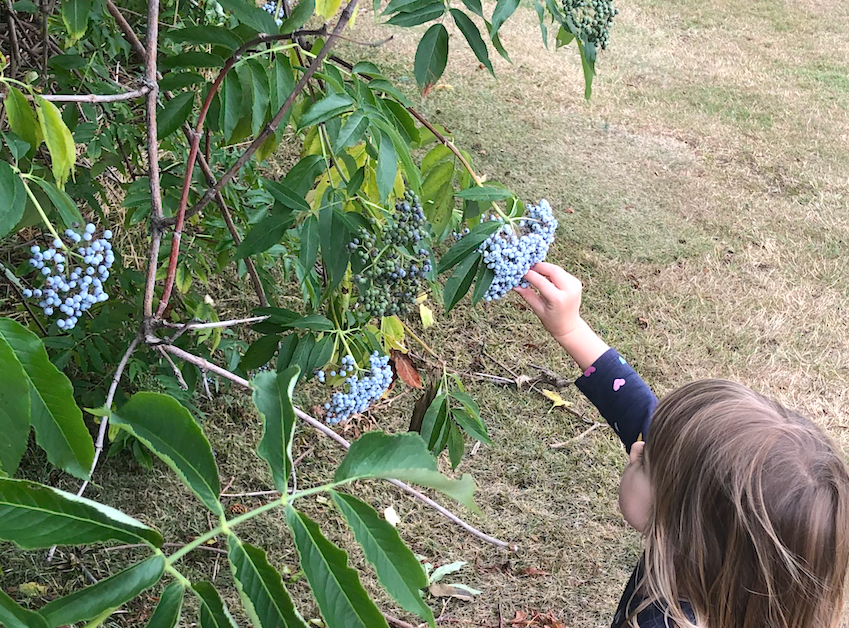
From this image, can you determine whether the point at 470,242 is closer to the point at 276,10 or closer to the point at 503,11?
the point at 503,11

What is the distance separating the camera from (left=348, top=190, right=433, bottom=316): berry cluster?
4.23 ft

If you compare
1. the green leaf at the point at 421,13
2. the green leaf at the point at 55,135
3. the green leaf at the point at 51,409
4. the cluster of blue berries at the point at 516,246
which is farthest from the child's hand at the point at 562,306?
the green leaf at the point at 51,409

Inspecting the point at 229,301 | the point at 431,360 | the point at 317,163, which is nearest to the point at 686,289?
the point at 431,360

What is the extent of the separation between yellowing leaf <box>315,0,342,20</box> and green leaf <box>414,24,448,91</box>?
0.19 m

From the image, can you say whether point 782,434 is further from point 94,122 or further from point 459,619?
point 94,122

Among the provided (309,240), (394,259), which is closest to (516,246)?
(394,259)

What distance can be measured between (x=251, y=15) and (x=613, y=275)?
2.54m

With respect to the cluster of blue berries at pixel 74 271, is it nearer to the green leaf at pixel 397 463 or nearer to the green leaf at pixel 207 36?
the green leaf at pixel 207 36

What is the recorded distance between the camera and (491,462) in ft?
8.38

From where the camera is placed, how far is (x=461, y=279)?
131cm

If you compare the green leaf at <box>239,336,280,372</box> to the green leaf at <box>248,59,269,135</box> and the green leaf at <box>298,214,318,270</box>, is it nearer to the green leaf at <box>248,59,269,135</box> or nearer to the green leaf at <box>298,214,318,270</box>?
the green leaf at <box>298,214,318,270</box>

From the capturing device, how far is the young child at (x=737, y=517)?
137 cm

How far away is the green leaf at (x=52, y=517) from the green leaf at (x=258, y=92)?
87cm

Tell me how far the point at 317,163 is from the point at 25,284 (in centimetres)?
93
